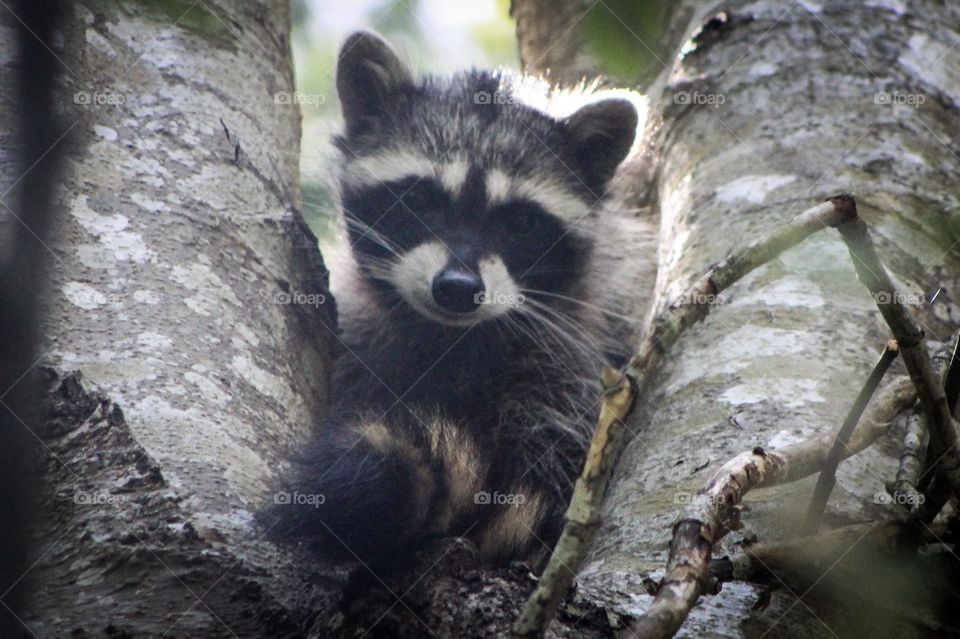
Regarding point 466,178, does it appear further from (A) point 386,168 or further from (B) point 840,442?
(B) point 840,442

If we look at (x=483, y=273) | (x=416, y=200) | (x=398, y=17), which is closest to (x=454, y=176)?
(x=416, y=200)

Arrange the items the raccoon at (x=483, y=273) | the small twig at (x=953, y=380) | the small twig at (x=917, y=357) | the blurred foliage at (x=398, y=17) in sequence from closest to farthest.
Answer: the small twig at (x=917, y=357) → the small twig at (x=953, y=380) → the raccoon at (x=483, y=273) → the blurred foliage at (x=398, y=17)

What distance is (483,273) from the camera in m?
3.15

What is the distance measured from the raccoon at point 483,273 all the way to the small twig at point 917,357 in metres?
1.15

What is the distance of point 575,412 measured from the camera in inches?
128

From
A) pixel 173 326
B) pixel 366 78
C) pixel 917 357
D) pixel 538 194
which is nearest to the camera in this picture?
pixel 917 357

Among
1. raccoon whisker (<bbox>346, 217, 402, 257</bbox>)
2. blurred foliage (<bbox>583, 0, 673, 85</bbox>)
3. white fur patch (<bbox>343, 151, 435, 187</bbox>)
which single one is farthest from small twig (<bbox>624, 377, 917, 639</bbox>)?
blurred foliage (<bbox>583, 0, 673, 85</bbox>)

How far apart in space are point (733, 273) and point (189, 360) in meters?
1.20

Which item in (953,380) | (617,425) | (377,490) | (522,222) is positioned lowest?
(617,425)

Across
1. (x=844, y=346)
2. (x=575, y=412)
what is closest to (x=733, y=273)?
(x=844, y=346)

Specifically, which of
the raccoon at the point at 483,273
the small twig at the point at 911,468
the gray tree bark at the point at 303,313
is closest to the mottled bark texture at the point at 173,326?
the gray tree bark at the point at 303,313

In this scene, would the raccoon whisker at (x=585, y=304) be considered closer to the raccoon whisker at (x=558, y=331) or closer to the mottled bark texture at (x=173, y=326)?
the raccoon whisker at (x=558, y=331)

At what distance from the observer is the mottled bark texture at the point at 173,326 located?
62.6 inches

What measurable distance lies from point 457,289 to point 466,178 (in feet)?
1.90
